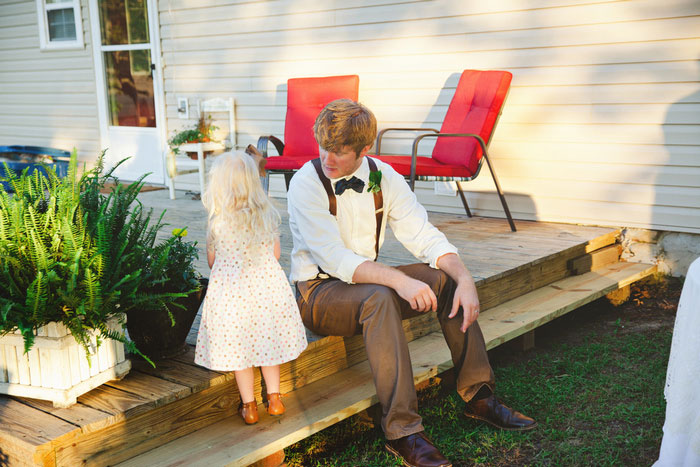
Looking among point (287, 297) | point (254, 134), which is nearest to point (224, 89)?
point (254, 134)

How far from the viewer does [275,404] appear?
2.25m

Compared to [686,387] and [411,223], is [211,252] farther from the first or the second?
[686,387]

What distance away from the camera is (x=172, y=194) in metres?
5.86

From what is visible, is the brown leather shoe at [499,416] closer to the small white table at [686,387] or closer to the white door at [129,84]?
the small white table at [686,387]

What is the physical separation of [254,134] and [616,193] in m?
2.99

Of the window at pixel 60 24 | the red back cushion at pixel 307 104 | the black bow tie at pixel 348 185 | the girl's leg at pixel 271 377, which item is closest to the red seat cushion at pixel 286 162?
the red back cushion at pixel 307 104

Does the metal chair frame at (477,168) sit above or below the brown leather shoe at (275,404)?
above

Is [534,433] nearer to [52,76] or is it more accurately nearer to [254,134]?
[254,134]

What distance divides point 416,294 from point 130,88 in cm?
535

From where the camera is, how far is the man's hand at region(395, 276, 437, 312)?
7.30ft

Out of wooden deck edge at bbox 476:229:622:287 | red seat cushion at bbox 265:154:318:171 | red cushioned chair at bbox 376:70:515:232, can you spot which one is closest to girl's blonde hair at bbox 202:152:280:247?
wooden deck edge at bbox 476:229:622:287

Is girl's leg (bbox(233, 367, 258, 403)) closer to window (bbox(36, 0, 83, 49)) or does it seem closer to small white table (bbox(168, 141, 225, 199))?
small white table (bbox(168, 141, 225, 199))

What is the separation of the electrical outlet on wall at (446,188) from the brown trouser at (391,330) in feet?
7.83

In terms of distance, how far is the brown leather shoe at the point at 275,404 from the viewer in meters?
2.25
